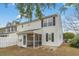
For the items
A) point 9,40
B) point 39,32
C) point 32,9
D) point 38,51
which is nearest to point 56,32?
point 39,32

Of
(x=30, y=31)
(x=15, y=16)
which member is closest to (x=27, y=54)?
(x=30, y=31)

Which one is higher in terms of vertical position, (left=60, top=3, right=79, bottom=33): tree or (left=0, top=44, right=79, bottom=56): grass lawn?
(left=60, top=3, right=79, bottom=33): tree

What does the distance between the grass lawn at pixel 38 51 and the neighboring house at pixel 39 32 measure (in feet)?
0.24

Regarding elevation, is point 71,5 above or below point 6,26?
above

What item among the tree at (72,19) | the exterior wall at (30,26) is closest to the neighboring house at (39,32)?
the exterior wall at (30,26)

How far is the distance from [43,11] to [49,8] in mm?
97

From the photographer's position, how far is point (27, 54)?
12.8 feet

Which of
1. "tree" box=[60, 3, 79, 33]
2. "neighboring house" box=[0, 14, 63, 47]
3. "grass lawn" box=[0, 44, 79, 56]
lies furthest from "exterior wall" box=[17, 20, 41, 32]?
"tree" box=[60, 3, 79, 33]

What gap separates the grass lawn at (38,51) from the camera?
3.89 m

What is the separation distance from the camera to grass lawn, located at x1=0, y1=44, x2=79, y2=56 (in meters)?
3.89

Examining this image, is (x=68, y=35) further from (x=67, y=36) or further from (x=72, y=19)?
(x=72, y=19)

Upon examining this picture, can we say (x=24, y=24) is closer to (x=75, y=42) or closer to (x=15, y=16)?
(x=15, y=16)

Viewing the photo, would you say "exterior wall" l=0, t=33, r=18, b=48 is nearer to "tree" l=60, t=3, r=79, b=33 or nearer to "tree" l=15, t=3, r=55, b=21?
"tree" l=15, t=3, r=55, b=21

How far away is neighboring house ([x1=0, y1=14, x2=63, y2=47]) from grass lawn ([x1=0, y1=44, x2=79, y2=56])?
73 millimetres
